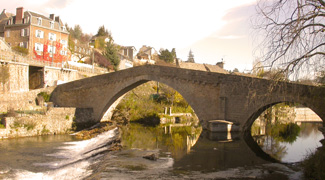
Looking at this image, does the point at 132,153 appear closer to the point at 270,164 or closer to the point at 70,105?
the point at 270,164

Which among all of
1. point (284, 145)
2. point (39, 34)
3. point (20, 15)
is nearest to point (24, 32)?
point (39, 34)

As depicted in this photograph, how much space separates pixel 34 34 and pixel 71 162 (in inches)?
988

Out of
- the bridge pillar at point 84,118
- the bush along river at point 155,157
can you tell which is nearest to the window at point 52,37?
the bridge pillar at point 84,118

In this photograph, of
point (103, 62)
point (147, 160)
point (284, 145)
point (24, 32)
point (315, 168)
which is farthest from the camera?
point (103, 62)

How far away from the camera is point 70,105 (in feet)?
78.9

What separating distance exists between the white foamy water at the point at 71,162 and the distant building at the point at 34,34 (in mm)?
19169

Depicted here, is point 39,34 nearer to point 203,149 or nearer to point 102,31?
point 203,149

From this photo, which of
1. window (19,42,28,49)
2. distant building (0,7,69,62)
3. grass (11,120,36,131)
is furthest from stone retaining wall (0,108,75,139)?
window (19,42,28,49)

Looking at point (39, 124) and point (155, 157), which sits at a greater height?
point (39, 124)

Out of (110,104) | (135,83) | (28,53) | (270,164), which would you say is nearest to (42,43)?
(28,53)

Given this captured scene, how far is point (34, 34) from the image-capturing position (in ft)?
103

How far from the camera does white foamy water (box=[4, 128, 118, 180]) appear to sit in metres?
9.06

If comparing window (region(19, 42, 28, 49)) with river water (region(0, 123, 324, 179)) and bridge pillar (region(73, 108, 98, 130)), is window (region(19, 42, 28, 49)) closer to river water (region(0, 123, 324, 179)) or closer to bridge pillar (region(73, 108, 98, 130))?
bridge pillar (region(73, 108, 98, 130))

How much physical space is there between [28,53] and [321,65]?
30.6 meters
